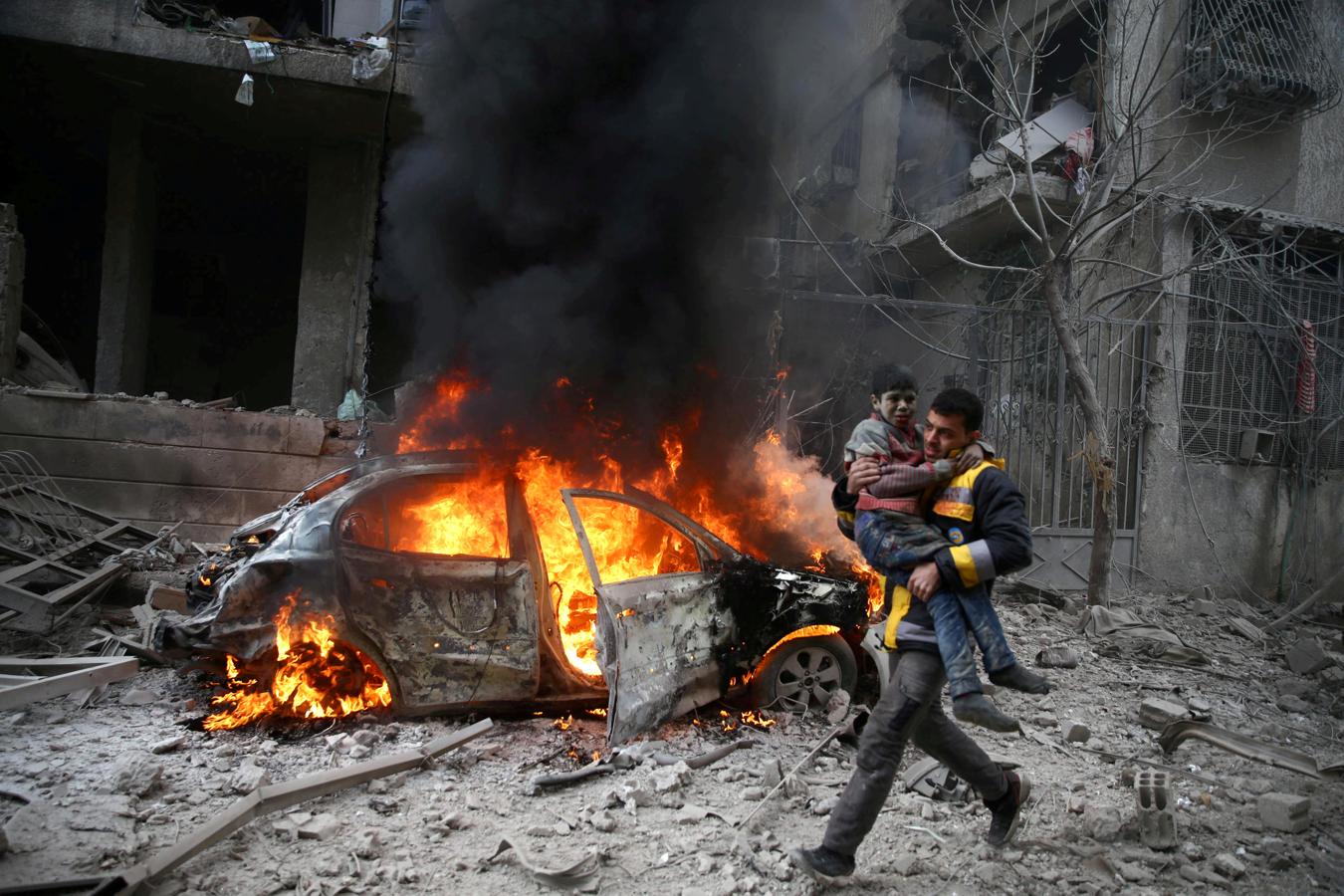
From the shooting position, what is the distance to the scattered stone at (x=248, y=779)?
3775mm

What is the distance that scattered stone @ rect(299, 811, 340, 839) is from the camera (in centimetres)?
340

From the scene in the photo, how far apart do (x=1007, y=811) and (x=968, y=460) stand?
1486mm

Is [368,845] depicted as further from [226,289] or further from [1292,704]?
[226,289]

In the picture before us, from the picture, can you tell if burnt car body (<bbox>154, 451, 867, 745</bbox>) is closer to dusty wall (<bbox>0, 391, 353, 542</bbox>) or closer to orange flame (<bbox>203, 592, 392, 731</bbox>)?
orange flame (<bbox>203, 592, 392, 731</bbox>)

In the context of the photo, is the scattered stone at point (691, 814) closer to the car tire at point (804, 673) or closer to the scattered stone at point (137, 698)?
the car tire at point (804, 673)

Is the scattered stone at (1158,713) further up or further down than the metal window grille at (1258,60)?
further down

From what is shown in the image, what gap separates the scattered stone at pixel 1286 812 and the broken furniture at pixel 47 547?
7.47 meters

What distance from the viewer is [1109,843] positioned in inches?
138

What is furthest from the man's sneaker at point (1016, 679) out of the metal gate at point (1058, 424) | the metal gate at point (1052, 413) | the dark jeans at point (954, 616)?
the metal gate at point (1058, 424)

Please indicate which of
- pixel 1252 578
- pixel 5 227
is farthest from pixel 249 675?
pixel 1252 578

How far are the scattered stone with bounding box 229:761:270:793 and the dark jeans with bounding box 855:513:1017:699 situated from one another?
9.65 feet

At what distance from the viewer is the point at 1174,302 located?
10.1 meters

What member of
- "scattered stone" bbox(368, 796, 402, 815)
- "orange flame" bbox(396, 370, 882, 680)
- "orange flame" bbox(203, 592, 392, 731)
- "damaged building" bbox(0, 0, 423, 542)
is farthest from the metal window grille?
"scattered stone" bbox(368, 796, 402, 815)

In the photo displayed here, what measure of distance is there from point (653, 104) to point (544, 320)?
2159mm
